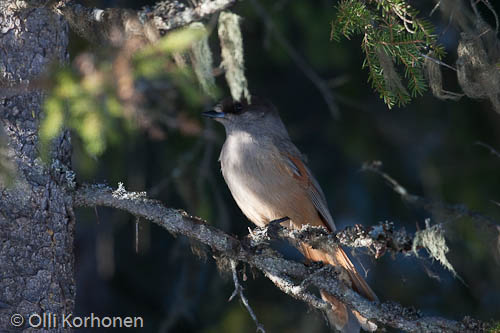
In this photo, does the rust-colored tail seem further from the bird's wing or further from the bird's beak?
the bird's beak

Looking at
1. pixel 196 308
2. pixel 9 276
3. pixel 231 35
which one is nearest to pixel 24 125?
pixel 9 276

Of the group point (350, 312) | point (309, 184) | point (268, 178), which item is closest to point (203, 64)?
point (268, 178)

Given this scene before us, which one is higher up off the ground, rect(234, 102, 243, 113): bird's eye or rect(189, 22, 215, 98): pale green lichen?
rect(189, 22, 215, 98): pale green lichen

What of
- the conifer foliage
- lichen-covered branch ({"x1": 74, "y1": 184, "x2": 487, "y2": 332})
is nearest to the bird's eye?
lichen-covered branch ({"x1": 74, "y1": 184, "x2": 487, "y2": 332})

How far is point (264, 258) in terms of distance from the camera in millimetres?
3434

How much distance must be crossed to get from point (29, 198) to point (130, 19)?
1204 millimetres

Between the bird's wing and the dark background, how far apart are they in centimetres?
72

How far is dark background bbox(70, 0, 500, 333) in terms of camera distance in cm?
550

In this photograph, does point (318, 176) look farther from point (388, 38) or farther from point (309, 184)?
point (388, 38)

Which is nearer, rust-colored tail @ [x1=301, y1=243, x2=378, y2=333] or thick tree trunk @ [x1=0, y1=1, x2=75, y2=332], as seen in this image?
thick tree trunk @ [x1=0, y1=1, x2=75, y2=332]

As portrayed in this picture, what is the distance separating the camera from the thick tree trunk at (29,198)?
3.09 metres

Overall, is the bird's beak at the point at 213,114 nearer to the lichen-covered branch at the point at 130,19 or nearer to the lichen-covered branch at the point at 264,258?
the lichen-covered branch at the point at 130,19

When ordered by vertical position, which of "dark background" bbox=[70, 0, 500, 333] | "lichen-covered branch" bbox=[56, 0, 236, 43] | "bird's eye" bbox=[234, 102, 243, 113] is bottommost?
"dark background" bbox=[70, 0, 500, 333]

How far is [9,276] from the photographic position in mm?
3078
